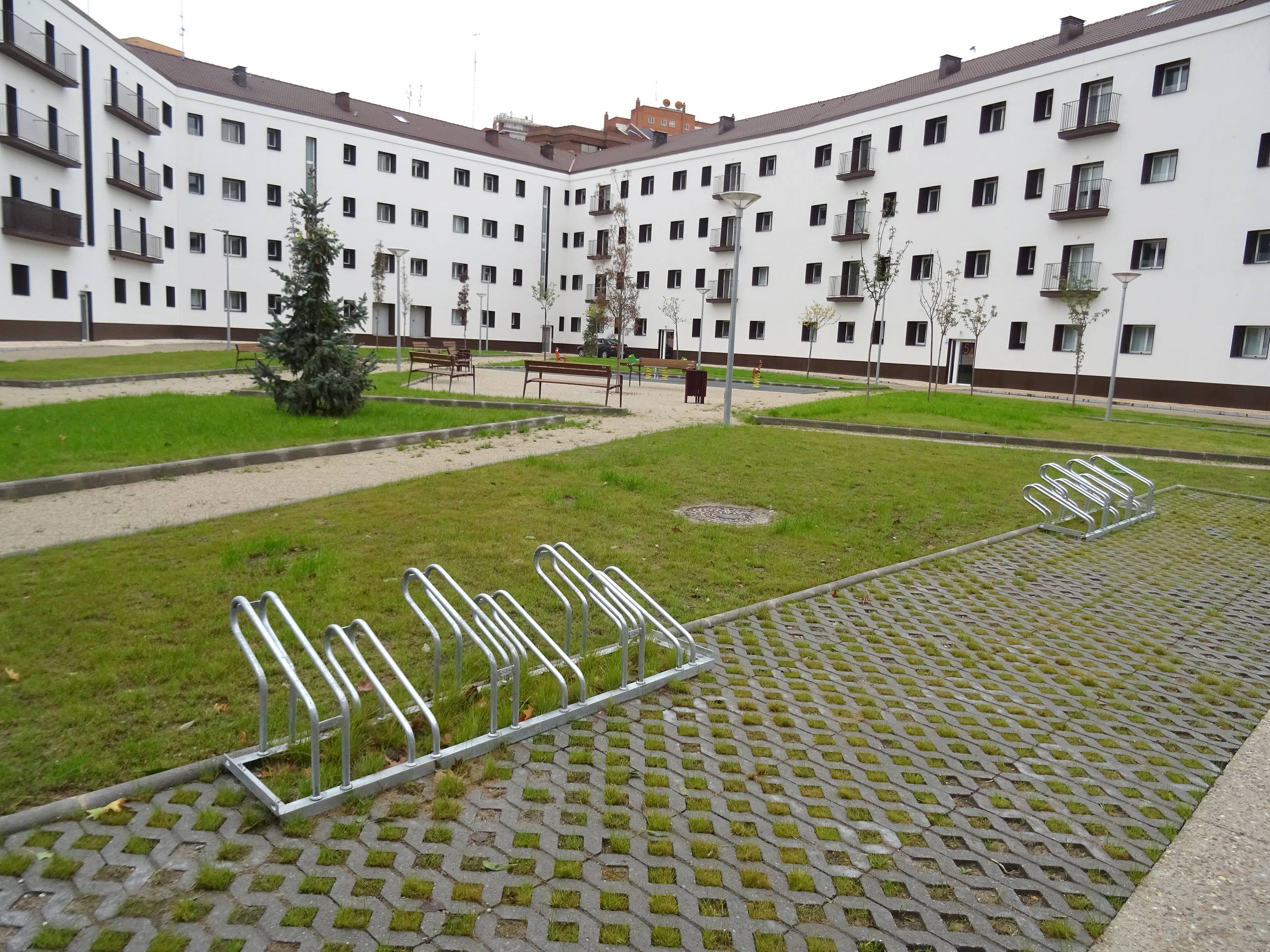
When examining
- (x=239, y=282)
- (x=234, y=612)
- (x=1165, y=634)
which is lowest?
(x=1165, y=634)

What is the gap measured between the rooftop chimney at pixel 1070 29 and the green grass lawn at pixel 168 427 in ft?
116

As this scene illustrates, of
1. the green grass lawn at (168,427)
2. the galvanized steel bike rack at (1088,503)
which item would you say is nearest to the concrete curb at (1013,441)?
the galvanized steel bike rack at (1088,503)

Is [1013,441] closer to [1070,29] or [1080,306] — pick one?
[1080,306]

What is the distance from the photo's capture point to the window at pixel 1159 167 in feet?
111

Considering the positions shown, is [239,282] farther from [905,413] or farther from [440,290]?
[905,413]

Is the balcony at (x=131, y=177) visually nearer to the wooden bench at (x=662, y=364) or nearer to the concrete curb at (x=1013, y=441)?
the wooden bench at (x=662, y=364)

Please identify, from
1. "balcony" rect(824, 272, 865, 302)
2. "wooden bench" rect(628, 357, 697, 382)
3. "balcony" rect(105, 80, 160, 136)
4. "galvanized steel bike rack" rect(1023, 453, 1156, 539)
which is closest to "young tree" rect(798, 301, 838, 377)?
"balcony" rect(824, 272, 865, 302)

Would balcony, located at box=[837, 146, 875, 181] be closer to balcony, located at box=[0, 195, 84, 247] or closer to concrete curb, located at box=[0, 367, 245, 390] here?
concrete curb, located at box=[0, 367, 245, 390]

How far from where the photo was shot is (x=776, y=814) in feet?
12.4

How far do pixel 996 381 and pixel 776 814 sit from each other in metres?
39.7

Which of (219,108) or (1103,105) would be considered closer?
(1103,105)

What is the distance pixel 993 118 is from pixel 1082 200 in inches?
250

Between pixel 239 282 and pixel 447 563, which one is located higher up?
pixel 239 282

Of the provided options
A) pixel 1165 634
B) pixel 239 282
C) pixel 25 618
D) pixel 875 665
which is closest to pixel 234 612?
pixel 25 618
